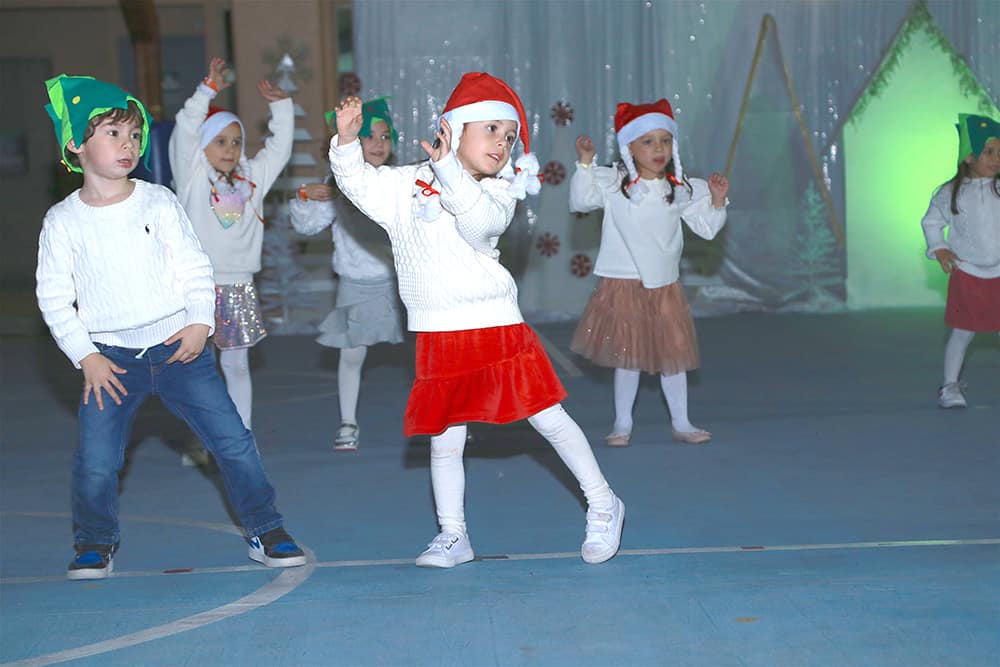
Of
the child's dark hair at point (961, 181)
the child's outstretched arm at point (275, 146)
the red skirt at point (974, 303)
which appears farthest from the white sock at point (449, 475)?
the child's dark hair at point (961, 181)

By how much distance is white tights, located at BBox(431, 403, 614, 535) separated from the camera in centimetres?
320

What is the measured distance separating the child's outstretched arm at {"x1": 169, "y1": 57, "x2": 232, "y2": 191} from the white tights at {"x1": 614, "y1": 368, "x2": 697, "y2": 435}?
1.70m

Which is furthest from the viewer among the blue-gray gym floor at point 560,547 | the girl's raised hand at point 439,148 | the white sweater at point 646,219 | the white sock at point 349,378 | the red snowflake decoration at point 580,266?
the red snowflake decoration at point 580,266

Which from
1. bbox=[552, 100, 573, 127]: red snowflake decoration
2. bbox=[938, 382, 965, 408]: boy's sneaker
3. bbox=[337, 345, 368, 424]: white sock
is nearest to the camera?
bbox=[337, 345, 368, 424]: white sock

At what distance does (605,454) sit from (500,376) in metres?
1.54

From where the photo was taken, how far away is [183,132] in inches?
176

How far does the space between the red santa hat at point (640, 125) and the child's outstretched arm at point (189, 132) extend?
1459 millimetres

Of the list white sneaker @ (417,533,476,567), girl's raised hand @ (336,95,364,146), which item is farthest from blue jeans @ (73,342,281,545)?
girl's raised hand @ (336,95,364,146)

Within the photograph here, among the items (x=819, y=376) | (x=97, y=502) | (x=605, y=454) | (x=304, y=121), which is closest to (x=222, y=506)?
(x=97, y=502)

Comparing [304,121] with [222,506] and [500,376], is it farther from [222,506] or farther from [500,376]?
[500,376]

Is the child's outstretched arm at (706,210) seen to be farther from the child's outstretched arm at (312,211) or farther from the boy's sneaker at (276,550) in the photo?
the boy's sneaker at (276,550)

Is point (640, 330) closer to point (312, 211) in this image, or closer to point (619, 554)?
point (312, 211)

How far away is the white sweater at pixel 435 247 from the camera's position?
10.0 ft

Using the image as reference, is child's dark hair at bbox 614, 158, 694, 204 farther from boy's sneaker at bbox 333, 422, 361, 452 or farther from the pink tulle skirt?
boy's sneaker at bbox 333, 422, 361, 452
